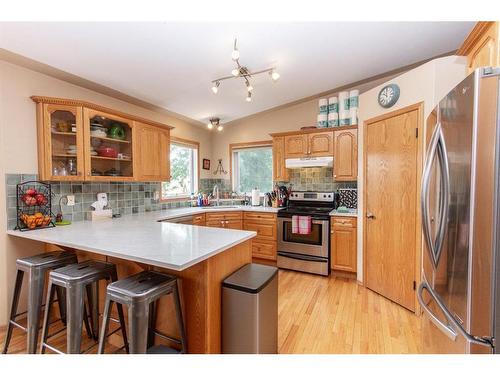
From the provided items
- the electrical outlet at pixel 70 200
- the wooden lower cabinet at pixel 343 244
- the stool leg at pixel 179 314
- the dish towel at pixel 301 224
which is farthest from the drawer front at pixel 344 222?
the electrical outlet at pixel 70 200

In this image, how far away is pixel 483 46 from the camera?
1.51 metres

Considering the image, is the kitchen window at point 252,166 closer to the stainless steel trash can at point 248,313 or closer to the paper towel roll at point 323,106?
the paper towel roll at point 323,106

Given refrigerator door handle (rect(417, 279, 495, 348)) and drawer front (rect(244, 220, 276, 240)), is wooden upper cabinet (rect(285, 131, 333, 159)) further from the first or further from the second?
refrigerator door handle (rect(417, 279, 495, 348))

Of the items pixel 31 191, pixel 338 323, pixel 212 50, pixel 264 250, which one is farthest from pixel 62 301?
pixel 212 50

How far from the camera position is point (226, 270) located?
1565 millimetres

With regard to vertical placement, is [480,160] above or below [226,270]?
above

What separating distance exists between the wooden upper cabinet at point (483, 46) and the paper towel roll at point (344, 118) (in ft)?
4.98

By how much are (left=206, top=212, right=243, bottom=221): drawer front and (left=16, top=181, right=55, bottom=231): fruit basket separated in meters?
1.90

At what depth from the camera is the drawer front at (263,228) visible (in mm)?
3512

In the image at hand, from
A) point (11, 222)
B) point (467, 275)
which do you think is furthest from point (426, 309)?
point (11, 222)

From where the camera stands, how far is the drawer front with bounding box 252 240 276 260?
3498mm
